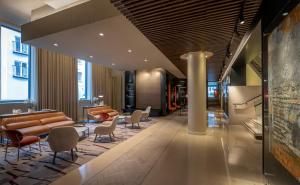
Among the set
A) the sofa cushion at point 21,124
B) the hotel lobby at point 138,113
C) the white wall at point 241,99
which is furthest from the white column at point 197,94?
the sofa cushion at point 21,124

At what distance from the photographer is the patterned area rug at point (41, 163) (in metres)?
3.31

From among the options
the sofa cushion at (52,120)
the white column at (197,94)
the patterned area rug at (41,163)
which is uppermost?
the white column at (197,94)

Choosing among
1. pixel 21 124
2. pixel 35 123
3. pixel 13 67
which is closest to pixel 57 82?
pixel 13 67

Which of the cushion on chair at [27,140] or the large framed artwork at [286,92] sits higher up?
the large framed artwork at [286,92]

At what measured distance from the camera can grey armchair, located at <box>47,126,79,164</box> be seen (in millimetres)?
4047

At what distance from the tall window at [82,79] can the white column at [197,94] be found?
7149 mm

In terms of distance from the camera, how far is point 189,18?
3.91 metres

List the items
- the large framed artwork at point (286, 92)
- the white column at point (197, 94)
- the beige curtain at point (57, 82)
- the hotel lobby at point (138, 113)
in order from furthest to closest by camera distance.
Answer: the beige curtain at point (57, 82) < the white column at point (197, 94) < the hotel lobby at point (138, 113) < the large framed artwork at point (286, 92)

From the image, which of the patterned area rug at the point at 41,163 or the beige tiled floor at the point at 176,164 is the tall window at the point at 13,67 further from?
the beige tiled floor at the point at 176,164

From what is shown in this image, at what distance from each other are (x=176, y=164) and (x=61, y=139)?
2574 millimetres

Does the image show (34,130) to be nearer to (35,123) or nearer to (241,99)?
(35,123)

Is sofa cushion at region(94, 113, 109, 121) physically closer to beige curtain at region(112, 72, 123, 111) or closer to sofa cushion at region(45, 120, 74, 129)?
sofa cushion at region(45, 120, 74, 129)

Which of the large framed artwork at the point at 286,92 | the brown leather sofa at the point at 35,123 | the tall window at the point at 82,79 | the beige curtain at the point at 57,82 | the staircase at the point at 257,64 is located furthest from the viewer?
the tall window at the point at 82,79

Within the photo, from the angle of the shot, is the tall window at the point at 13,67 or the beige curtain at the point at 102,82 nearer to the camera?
the tall window at the point at 13,67
